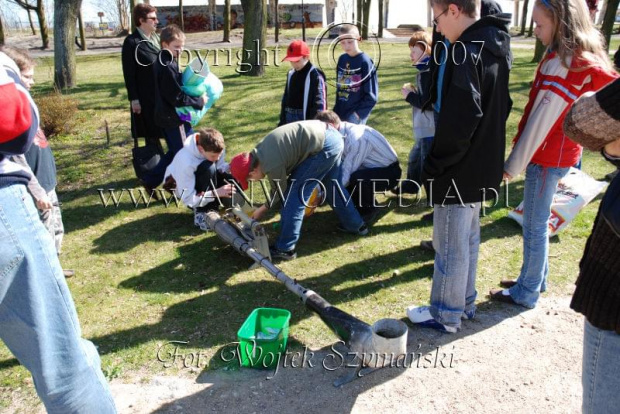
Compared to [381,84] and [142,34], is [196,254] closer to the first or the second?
[142,34]

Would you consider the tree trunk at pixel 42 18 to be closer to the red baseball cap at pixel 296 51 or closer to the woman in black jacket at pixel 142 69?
the woman in black jacket at pixel 142 69

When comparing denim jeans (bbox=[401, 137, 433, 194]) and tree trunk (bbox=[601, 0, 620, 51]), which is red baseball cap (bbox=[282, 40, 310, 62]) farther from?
tree trunk (bbox=[601, 0, 620, 51])

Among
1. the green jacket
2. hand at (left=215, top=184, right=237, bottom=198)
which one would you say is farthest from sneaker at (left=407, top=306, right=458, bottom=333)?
hand at (left=215, top=184, right=237, bottom=198)

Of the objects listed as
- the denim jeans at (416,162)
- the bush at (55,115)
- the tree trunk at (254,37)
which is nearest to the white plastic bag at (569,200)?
the denim jeans at (416,162)

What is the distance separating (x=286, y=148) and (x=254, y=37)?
1050cm

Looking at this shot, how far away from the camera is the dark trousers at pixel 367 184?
5.38m

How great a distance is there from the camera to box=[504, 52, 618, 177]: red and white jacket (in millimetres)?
3172

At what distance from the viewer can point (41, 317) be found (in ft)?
6.89

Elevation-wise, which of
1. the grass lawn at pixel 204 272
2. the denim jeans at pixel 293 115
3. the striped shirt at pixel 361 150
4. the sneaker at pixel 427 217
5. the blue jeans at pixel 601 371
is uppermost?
the denim jeans at pixel 293 115

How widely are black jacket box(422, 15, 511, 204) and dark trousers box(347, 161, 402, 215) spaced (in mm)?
2119

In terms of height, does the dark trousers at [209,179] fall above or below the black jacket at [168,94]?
below

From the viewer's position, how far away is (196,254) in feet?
16.1

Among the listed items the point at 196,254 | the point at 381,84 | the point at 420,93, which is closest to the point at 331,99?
the point at 381,84

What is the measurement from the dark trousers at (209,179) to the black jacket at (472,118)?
270cm
